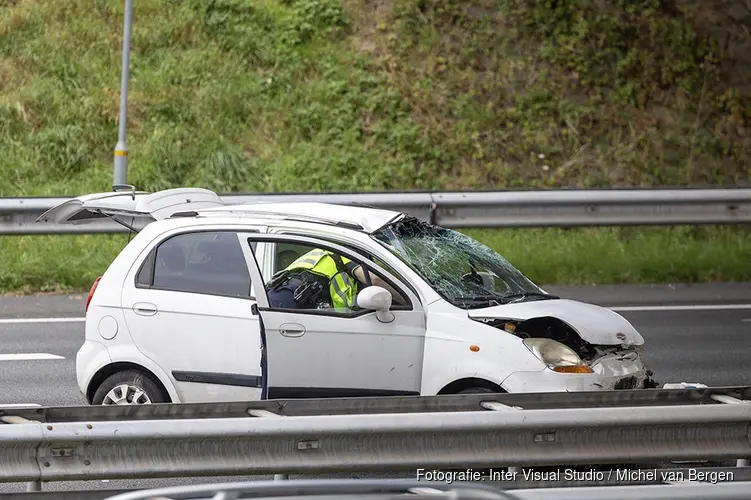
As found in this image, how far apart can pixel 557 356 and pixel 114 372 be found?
2.97 metres

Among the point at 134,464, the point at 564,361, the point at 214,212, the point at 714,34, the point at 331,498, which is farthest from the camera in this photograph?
the point at 714,34

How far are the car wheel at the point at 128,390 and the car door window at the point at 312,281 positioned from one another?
3.26 ft

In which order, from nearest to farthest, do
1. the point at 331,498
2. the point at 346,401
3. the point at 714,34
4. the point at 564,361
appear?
the point at 331,498 → the point at 346,401 → the point at 564,361 → the point at 714,34

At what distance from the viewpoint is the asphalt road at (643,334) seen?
370 inches

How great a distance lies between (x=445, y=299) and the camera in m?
7.22

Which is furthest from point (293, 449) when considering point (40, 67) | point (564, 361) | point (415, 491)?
point (40, 67)

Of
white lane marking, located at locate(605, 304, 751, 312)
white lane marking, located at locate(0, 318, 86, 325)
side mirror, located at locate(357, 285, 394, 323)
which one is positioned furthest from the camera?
white lane marking, located at locate(605, 304, 751, 312)

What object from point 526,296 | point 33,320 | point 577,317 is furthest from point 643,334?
point 33,320

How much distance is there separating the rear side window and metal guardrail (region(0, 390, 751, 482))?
1.69 metres

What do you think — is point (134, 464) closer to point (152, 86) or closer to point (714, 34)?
point (152, 86)

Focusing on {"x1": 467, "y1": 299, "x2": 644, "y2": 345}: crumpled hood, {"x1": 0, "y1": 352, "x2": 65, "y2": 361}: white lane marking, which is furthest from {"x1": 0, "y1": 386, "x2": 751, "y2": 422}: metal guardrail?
{"x1": 0, "y1": 352, "x2": 65, "y2": 361}: white lane marking

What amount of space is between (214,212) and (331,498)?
15.1ft

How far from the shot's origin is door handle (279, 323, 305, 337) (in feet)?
23.5

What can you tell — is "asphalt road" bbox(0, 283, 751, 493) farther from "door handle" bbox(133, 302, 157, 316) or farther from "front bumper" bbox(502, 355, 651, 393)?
"front bumper" bbox(502, 355, 651, 393)
